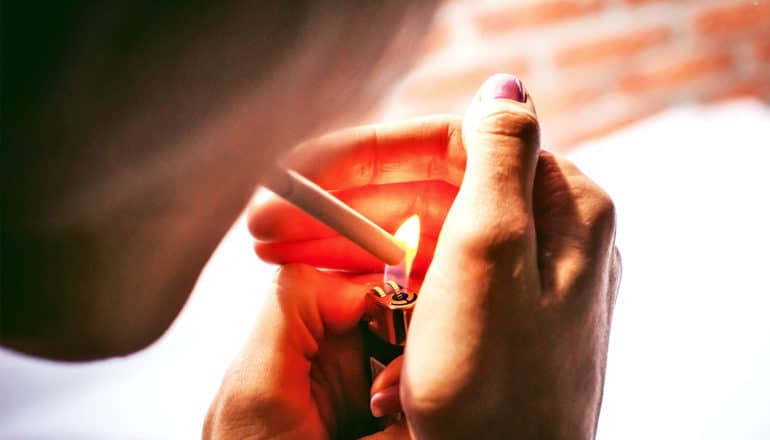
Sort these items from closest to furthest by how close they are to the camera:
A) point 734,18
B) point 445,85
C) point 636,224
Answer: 1. point 636,224
2. point 445,85
3. point 734,18

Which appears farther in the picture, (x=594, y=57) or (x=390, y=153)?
(x=594, y=57)

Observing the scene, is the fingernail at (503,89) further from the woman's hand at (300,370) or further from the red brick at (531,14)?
the red brick at (531,14)

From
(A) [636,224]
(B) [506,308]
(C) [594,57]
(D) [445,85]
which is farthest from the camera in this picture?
(C) [594,57]

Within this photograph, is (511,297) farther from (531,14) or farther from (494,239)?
(531,14)

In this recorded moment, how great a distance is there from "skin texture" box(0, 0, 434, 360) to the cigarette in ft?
0.12

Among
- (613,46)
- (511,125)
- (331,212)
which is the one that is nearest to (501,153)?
(511,125)

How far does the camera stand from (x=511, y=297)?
1.21ft

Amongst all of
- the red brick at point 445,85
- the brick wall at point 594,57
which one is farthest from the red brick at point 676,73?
the red brick at point 445,85

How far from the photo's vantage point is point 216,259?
2.21ft

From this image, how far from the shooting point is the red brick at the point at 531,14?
0.95m

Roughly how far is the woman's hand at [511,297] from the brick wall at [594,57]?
451 mm

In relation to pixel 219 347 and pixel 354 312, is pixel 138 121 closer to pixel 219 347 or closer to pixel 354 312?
pixel 354 312

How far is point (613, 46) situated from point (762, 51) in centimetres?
35

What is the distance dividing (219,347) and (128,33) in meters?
0.49
